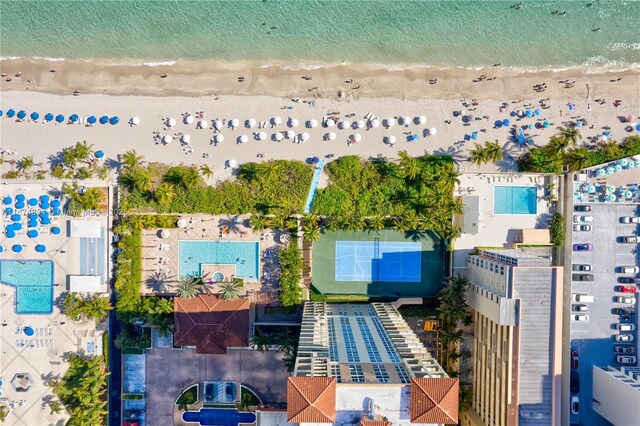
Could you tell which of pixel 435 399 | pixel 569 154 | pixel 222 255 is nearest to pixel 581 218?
pixel 569 154

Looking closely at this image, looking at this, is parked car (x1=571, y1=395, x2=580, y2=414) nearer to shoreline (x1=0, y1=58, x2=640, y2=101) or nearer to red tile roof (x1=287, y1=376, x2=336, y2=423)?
red tile roof (x1=287, y1=376, x2=336, y2=423)

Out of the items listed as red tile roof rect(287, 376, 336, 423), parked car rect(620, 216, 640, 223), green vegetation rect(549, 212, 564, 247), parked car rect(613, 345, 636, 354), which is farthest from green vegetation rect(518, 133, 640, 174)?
red tile roof rect(287, 376, 336, 423)

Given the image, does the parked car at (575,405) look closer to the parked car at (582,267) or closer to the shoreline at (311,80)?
the parked car at (582,267)

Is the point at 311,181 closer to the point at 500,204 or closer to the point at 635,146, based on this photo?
the point at 500,204

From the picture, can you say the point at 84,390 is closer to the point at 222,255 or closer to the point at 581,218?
the point at 222,255

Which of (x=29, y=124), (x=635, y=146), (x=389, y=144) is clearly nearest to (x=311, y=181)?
(x=389, y=144)

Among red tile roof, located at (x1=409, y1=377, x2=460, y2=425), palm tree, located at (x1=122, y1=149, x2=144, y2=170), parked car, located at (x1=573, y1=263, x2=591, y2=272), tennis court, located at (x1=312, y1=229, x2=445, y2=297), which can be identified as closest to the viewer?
red tile roof, located at (x1=409, y1=377, x2=460, y2=425)

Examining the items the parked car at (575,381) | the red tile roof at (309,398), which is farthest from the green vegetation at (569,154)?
the red tile roof at (309,398)
